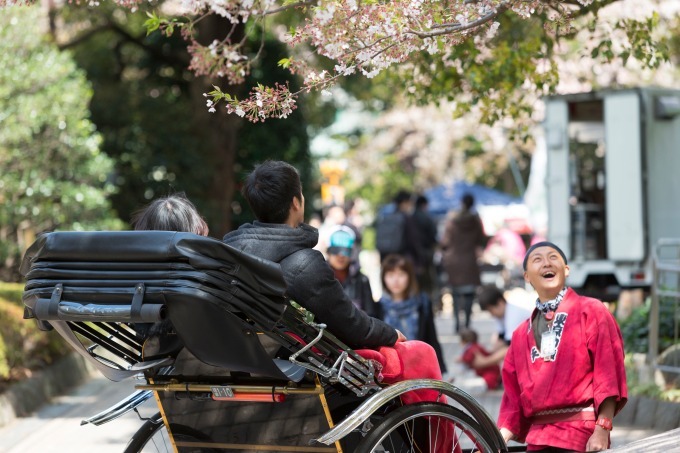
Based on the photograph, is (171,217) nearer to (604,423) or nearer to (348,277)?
(604,423)


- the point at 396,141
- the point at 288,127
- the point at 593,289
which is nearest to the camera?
the point at 593,289

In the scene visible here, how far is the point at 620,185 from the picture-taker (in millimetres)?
15703

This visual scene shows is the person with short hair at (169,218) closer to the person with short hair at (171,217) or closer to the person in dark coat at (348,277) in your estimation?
the person with short hair at (171,217)

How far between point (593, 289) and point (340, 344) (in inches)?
467

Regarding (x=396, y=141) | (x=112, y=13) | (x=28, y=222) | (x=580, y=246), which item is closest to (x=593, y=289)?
(x=580, y=246)

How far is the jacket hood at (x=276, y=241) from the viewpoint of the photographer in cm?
514

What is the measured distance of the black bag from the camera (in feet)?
56.3

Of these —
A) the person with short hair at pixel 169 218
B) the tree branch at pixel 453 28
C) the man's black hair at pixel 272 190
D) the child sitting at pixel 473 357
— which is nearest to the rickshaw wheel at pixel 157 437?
the person with short hair at pixel 169 218

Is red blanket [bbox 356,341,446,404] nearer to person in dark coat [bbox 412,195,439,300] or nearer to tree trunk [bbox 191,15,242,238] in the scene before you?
person in dark coat [bbox 412,195,439,300]

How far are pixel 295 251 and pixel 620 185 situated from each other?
1126cm

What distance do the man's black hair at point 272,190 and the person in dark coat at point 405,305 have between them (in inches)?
166

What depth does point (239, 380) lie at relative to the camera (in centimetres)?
513

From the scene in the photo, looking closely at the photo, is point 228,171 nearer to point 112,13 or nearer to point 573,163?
point 112,13

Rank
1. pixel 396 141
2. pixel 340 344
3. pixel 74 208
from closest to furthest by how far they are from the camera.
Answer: pixel 340 344, pixel 74 208, pixel 396 141
